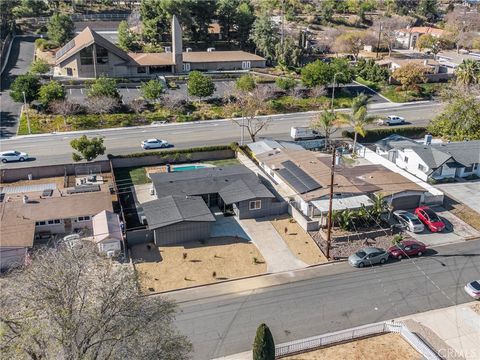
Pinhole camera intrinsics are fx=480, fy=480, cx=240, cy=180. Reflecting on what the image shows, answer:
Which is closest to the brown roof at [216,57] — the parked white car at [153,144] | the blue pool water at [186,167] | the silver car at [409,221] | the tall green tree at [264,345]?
the parked white car at [153,144]

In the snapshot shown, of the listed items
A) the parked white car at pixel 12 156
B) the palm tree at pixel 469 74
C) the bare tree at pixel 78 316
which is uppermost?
the palm tree at pixel 469 74

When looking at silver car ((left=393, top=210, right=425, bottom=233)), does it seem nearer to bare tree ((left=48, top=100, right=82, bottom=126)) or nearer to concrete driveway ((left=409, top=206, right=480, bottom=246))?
concrete driveway ((left=409, top=206, right=480, bottom=246))

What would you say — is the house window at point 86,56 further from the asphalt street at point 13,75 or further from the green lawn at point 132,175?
the green lawn at point 132,175

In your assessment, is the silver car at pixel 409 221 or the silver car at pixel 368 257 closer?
the silver car at pixel 368 257

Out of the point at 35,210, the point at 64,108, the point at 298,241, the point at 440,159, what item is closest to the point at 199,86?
the point at 64,108

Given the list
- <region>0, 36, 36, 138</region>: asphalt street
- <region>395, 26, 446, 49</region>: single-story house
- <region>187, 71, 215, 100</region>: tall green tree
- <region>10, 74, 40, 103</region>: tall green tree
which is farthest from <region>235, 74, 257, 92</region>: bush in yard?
<region>395, 26, 446, 49</region>: single-story house

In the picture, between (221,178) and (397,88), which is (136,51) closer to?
(397,88)

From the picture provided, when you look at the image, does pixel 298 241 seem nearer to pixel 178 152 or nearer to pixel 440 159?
pixel 440 159

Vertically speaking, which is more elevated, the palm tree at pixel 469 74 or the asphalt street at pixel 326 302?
the palm tree at pixel 469 74
